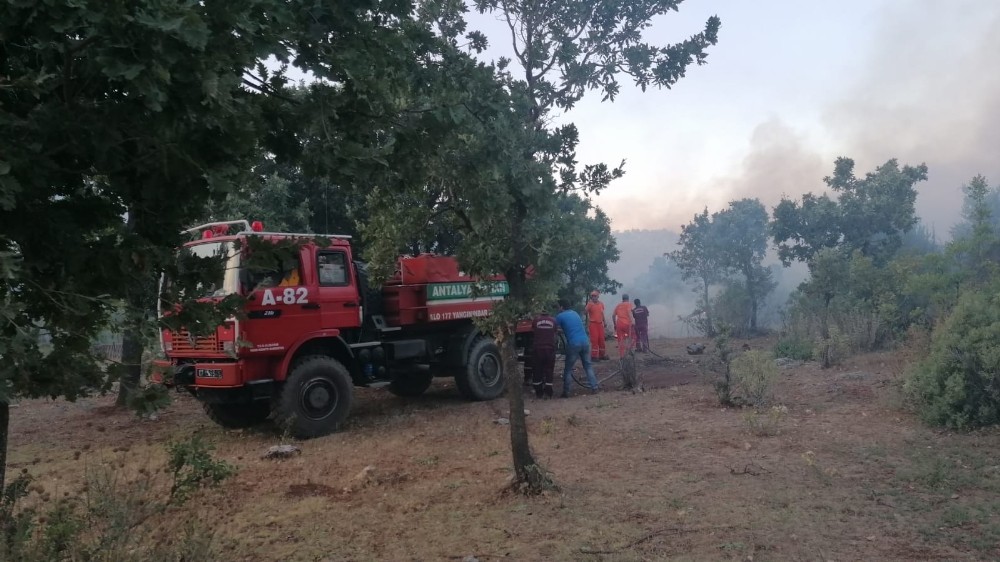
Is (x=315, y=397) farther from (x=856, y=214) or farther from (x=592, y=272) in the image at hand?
(x=856, y=214)

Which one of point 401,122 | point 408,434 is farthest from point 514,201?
point 408,434

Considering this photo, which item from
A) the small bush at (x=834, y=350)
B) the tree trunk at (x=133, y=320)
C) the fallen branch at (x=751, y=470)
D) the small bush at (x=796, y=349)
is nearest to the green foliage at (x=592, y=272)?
the small bush at (x=796, y=349)

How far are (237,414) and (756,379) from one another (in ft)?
24.1

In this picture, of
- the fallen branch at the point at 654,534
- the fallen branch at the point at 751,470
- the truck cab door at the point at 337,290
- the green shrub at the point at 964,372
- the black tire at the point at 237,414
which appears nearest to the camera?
the fallen branch at the point at 654,534

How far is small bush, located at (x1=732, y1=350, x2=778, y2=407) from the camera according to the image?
9.98 m

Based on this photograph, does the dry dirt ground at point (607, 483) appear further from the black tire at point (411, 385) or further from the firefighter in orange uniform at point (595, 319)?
the firefighter in orange uniform at point (595, 319)

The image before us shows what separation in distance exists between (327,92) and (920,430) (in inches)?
301

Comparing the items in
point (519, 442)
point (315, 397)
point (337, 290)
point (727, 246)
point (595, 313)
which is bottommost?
point (519, 442)

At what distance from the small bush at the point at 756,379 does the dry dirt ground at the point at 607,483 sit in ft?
1.32

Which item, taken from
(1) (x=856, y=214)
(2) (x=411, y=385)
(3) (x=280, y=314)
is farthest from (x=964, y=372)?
(1) (x=856, y=214)

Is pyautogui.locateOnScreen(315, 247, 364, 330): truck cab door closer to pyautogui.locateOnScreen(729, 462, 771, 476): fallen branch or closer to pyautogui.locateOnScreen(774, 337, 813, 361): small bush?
pyautogui.locateOnScreen(729, 462, 771, 476): fallen branch

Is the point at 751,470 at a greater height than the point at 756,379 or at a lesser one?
lesser

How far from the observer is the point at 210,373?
342 inches

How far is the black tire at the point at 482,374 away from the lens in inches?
457
